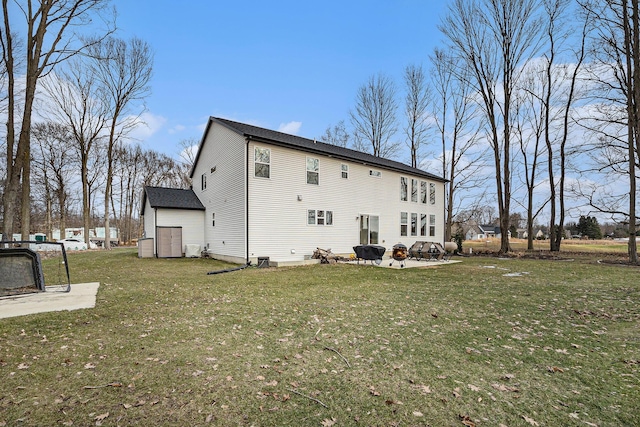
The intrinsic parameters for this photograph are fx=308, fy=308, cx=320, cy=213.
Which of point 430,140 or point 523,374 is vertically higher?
point 430,140

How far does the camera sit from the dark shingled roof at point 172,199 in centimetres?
1626

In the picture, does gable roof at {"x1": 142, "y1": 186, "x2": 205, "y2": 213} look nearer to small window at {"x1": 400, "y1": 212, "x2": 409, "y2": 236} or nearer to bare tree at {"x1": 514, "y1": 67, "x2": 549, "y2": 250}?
small window at {"x1": 400, "y1": 212, "x2": 409, "y2": 236}

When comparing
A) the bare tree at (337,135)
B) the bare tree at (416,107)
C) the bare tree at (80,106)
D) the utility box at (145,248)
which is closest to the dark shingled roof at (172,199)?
the utility box at (145,248)

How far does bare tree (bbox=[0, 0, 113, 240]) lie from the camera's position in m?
8.51

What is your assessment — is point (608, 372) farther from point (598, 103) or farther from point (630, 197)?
point (598, 103)

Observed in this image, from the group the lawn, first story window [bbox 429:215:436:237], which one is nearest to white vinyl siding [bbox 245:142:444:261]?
first story window [bbox 429:215:436:237]

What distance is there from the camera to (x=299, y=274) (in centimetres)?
1055

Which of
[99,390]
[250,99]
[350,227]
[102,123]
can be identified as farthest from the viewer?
[102,123]

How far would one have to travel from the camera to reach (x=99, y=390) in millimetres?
2826

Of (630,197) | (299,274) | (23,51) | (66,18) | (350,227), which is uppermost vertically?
(66,18)

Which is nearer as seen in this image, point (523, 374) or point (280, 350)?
point (523, 374)

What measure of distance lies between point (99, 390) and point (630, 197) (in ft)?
69.6

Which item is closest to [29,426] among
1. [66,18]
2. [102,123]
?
[66,18]

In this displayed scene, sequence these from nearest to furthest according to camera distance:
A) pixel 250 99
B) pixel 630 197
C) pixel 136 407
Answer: pixel 136 407 < pixel 630 197 < pixel 250 99
